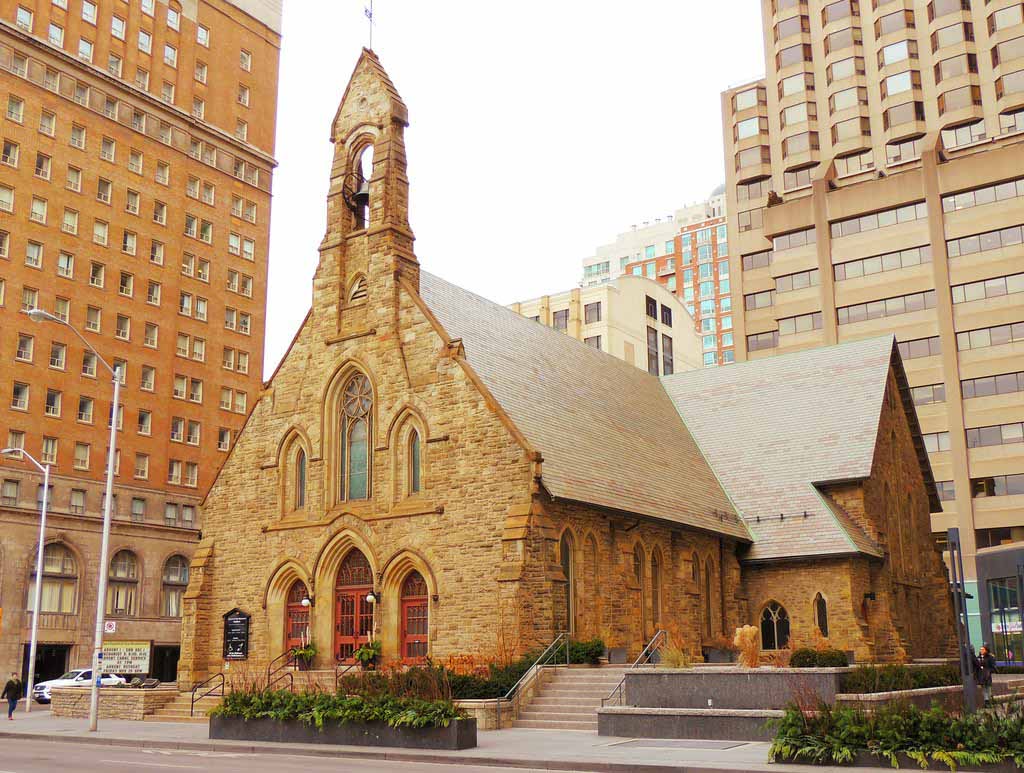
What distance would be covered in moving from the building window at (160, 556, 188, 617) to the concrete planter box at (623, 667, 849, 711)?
51.9 metres

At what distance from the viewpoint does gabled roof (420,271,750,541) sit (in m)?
34.0

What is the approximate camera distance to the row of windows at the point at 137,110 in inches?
2643

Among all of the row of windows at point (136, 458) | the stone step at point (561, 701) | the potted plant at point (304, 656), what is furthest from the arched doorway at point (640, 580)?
the row of windows at point (136, 458)

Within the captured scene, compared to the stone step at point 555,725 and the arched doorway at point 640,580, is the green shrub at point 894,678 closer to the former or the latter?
the stone step at point 555,725

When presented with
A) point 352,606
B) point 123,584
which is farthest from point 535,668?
point 123,584

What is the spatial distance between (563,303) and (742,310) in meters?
27.0

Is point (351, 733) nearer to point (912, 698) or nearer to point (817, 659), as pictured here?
point (912, 698)

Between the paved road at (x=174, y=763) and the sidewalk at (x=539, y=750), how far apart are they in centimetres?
67

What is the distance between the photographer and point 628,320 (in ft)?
356

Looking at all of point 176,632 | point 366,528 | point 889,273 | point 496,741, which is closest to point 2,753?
point 496,741

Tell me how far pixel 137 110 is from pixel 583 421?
49.2 metres

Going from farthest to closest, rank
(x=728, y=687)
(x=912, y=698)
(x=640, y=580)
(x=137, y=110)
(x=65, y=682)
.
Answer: (x=137, y=110)
(x=65, y=682)
(x=640, y=580)
(x=728, y=687)
(x=912, y=698)

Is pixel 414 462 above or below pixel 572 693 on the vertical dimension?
above

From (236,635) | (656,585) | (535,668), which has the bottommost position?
(535,668)
